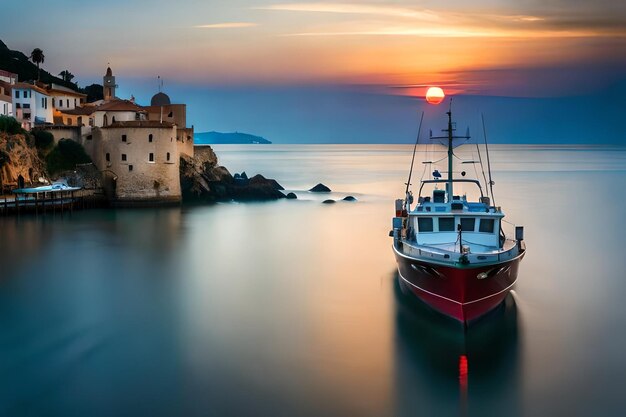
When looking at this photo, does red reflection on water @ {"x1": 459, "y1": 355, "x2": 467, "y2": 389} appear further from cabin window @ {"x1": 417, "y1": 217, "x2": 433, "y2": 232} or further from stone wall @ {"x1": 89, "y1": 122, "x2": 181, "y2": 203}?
stone wall @ {"x1": 89, "y1": 122, "x2": 181, "y2": 203}

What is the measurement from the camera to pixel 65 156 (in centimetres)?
4488

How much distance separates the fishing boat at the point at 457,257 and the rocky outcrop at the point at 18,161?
2750cm

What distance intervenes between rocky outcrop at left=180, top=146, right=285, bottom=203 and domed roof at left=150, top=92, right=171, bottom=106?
553 centimetres

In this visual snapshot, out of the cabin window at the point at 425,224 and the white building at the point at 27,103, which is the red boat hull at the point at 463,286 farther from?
the white building at the point at 27,103

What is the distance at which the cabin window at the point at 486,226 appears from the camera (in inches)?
750

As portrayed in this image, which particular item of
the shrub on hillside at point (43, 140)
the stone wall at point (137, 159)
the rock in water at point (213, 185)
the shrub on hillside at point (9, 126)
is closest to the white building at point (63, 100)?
the shrub on hillside at point (43, 140)

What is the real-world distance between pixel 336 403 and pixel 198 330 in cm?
572

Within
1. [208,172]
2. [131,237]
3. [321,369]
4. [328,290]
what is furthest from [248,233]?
[321,369]

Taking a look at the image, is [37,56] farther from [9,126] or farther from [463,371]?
[463,371]

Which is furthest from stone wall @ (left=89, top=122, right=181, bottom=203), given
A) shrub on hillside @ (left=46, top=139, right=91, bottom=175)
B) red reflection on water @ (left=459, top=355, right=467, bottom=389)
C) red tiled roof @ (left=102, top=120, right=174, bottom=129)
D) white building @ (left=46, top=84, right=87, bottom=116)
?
red reflection on water @ (left=459, top=355, right=467, bottom=389)

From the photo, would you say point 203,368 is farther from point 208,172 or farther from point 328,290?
point 208,172

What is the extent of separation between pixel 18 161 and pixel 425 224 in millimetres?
29601

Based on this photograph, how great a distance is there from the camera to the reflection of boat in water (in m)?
12.9

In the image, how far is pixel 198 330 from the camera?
17.4 metres
